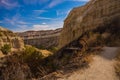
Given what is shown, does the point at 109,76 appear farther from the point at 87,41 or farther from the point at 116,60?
the point at 87,41

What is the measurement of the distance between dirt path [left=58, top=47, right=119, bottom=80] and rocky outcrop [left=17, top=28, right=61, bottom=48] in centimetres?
12143

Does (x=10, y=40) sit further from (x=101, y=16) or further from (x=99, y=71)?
(x=99, y=71)

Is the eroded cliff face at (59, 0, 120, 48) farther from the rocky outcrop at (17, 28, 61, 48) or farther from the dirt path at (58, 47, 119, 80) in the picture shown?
the rocky outcrop at (17, 28, 61, 48)

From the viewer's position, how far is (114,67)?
1465 cm

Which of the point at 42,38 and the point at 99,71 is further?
the point at 42,38

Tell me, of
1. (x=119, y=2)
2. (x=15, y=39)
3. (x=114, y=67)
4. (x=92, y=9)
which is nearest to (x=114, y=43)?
(x=114, y=67)

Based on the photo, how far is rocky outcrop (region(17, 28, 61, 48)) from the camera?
468 ft

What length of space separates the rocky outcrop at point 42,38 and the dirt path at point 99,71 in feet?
398

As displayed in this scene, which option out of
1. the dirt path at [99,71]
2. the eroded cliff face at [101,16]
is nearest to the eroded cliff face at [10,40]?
the eroded cliff face at [101,16]

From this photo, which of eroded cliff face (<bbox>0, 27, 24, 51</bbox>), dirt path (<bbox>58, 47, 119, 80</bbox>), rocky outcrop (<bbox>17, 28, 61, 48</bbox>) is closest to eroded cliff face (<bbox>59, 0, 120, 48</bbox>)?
dirt path (<bbox>58, 47, 119, 80</bbox>)

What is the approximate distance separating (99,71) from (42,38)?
141453 mm

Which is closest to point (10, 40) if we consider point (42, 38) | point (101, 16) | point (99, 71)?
point (42, 38)

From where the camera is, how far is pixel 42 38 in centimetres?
15512

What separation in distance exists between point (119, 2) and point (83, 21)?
10.4 metres
